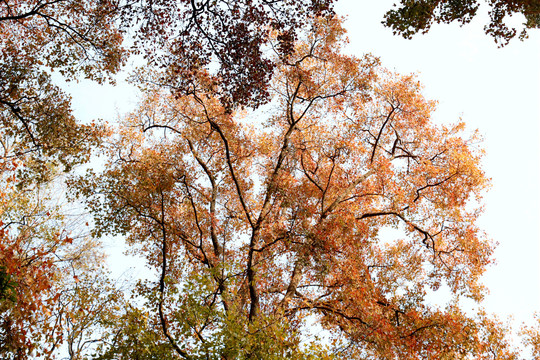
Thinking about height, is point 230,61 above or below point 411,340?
above

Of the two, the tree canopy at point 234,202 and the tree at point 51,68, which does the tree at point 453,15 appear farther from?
the tree at point 51,68

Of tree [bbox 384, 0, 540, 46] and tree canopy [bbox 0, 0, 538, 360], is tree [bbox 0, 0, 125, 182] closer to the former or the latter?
tree canopy [bbox 0, 0, 538, 360]

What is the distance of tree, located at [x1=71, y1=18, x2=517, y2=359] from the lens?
1277cm

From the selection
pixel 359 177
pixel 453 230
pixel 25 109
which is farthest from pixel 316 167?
pixel 25 109

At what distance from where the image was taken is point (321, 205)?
14.8 meters

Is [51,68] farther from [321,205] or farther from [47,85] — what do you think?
[321,205]

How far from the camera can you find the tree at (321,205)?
1277cm

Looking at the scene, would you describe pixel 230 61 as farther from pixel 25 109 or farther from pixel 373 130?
pixel 373 130

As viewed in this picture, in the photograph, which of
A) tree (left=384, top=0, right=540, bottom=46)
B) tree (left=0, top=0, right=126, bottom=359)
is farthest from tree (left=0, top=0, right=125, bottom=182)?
tree (left=384, top=0, right=540, bottom=46)

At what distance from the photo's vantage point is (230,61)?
9.90 metres

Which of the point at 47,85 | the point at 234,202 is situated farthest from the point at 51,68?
the point at 234,202

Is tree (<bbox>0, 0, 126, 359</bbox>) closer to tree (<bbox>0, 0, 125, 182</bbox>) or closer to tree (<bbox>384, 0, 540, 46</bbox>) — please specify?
tree (<bbox>0, 0, 125, 182</bbox>)

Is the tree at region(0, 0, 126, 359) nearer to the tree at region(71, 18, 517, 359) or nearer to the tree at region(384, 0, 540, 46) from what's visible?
the tree at region(71, 18, 517, 359)

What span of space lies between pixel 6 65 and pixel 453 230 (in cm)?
1561
